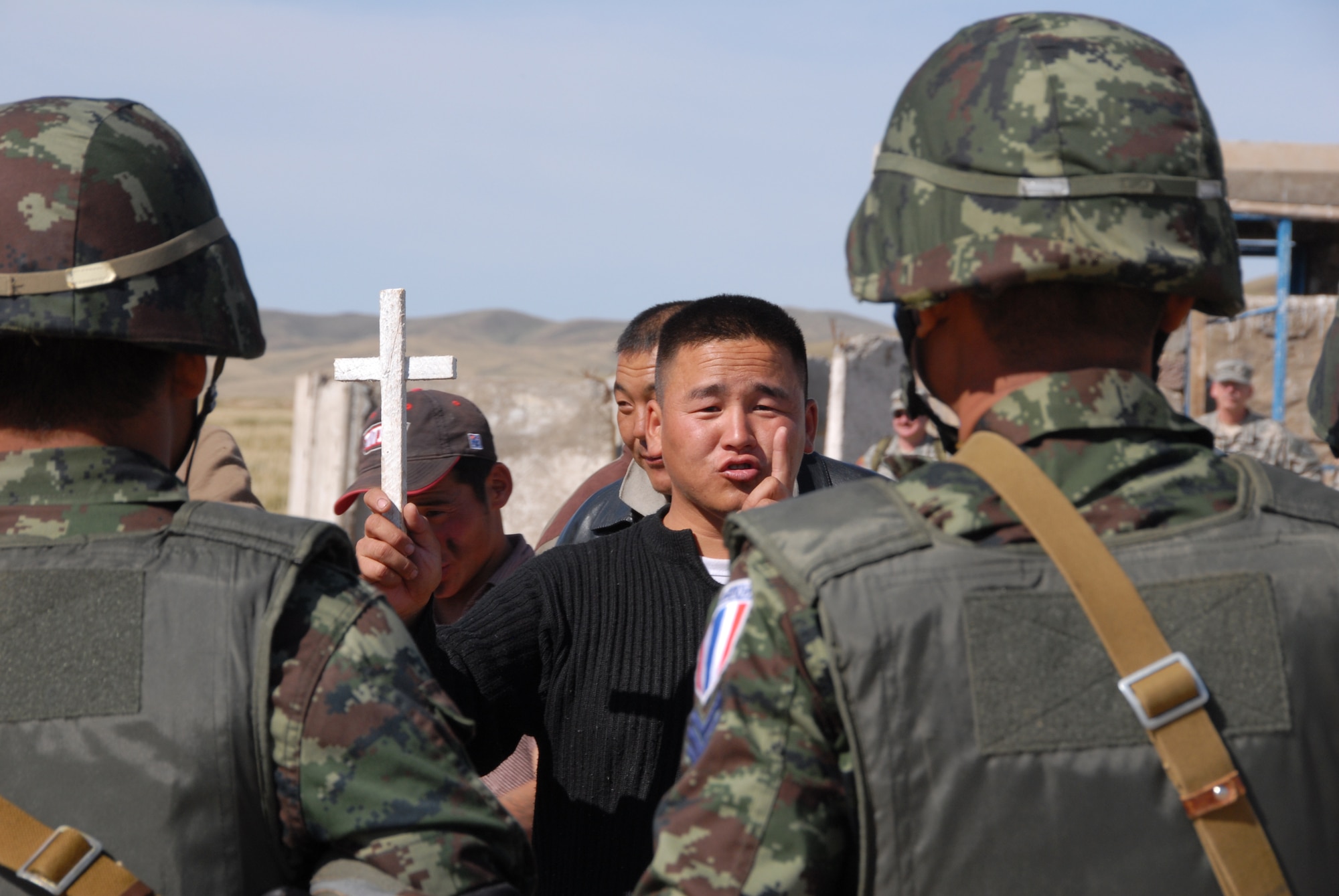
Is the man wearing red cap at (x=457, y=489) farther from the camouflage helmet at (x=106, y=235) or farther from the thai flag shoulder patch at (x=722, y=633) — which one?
the thai flag shoulder patch at (x=722, y=633)

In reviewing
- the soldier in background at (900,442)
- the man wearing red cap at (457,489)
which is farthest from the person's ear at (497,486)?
the soldier in background at (900,442)

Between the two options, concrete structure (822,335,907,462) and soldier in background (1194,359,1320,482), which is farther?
concrete structure (822,335,907,462)

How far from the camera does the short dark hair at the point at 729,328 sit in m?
3.29

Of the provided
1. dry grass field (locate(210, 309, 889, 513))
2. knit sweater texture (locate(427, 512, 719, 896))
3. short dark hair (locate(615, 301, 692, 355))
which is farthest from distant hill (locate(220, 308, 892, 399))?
knit sweater texture (locate(427, 512, 719, 896))

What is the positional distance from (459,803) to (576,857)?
103 cm

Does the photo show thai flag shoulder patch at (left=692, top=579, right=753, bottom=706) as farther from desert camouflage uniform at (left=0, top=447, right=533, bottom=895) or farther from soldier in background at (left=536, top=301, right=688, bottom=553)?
soldier in background at (left=536, top=301, right=688, bottom=553)

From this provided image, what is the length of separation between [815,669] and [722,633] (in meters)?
0.15

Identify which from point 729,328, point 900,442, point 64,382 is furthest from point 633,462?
point 900,442

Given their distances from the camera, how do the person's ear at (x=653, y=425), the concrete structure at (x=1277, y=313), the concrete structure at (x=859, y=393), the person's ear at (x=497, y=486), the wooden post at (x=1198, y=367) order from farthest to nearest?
the wooden post at (x=1198, y=367)
the concrete structure at (x=1277, y=313)
the concrete structure at (x=859, y=393)
the person's ear at (x=497, y=486)
the person's ear at (x=653, y=425)

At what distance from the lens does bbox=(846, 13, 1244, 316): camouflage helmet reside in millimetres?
1692

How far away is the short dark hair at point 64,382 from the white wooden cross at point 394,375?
739 millimetres

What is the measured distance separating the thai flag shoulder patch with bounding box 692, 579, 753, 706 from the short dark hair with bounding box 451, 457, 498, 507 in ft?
7.51

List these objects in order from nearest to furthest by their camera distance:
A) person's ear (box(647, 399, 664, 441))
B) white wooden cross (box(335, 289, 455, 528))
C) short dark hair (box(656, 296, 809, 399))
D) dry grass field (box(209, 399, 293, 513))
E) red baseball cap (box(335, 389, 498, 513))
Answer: white wooden cross (box(335, 289, 455, 528)) < short dark hair (box(656, 296, 809, 399)) < red baseball cap (box(335, 389, 498, 513)) < person's ear (box(647, 399, 664, 441)) < dry grass field (box(209, 399, 293, 513))

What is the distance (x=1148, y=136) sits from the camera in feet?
5.69
